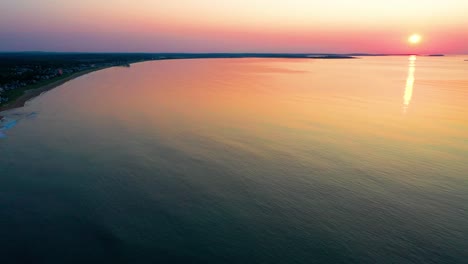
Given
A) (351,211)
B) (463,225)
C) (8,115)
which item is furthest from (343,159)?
(8,115)

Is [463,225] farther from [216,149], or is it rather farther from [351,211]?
[216,149]

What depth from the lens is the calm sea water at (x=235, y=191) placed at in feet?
35.0

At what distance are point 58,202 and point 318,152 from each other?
15.3 m

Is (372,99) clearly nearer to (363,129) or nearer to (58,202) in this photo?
(363,129)

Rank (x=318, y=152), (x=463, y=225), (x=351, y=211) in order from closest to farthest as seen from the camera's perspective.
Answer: (x=463, y=225) → (x=351, y=211) → (x=318, y=152)

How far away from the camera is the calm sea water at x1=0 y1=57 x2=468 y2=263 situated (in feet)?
35.0

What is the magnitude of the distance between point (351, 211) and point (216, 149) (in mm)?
10503

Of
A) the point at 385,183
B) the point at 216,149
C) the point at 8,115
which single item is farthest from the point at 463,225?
the point at 8,115

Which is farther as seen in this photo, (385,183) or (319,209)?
(385,183)

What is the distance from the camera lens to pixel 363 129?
25734 mm

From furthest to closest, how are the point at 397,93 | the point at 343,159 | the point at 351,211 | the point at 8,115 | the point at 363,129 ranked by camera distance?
the point at 397,93, the point at 8,115, the point at 363,129, the point at 343,159, the point at 351,211

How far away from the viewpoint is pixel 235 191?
1477 cm

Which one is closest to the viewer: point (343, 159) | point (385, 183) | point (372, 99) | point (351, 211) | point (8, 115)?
point (351, 211)

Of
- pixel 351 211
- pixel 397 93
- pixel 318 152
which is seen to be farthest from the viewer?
pixel 397 93
